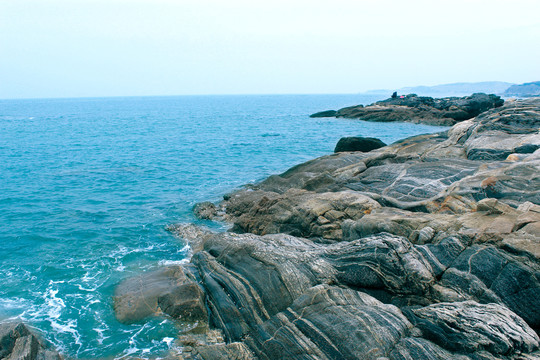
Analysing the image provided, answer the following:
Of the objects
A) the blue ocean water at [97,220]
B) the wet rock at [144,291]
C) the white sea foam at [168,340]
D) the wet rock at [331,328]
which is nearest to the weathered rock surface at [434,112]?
the blue ocean water at [97,220]

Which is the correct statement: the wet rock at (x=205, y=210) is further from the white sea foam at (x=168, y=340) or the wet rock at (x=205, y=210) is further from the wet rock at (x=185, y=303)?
the white sea foam at (x=168, y=340)

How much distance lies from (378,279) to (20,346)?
9.14 meters

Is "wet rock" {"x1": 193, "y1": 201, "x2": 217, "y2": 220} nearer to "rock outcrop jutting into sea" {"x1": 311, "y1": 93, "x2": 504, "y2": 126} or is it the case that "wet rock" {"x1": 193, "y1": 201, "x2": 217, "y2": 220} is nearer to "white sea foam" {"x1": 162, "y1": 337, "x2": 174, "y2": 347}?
"white sea foam" {"x1": 162, "y1": 337, "x2": 174, "y2": 347}

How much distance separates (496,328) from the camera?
653cm

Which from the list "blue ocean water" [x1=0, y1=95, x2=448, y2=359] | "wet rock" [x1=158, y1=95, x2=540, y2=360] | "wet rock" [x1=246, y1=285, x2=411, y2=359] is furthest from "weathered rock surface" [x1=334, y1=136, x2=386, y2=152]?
"wet rock" [x1=246, y1=285, x2=411, y2=359]

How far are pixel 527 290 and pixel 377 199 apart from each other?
7070mm

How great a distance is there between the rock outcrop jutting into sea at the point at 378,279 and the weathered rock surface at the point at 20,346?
2369 millimetres

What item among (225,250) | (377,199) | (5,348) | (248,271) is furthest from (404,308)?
(5,348)

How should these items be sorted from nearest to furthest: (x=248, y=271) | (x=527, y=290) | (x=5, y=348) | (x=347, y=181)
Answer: (x=527, y=290)
(x=5, y=348)
(x=248, y=271)
(x=347, y=181)

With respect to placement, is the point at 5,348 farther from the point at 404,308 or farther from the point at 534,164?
Result: the point at 534,164

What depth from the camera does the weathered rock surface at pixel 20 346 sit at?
8680 mm

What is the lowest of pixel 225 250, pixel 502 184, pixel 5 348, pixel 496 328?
pixel 5 348

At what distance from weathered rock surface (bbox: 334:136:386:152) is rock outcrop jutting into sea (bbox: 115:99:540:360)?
15.4m

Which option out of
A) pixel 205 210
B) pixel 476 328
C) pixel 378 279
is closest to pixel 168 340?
pixel 378 279
